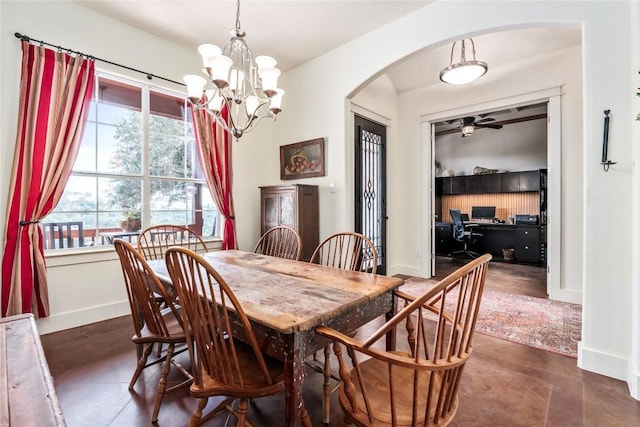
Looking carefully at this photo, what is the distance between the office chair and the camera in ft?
21.4

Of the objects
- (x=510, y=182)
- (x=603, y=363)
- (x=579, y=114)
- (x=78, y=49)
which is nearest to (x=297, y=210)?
(x=78, y=49)

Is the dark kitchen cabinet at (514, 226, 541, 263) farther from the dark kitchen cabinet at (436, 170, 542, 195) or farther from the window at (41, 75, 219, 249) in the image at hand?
the window at (41, 75, 219, 249)

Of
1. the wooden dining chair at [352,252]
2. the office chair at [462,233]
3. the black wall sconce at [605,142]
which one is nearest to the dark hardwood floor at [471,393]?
the wooden dining chair at [352,252]

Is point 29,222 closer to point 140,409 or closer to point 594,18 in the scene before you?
point 140,409

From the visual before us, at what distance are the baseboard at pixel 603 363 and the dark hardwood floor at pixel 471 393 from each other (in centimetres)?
5

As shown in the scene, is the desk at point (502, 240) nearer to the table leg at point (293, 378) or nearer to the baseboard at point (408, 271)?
the baseboard at point (408, 271)

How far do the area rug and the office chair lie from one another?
9.11 ft

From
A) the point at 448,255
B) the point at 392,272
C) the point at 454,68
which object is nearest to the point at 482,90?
the point at 454,68

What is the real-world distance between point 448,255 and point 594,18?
5542 millimetres

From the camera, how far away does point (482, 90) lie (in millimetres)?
4234

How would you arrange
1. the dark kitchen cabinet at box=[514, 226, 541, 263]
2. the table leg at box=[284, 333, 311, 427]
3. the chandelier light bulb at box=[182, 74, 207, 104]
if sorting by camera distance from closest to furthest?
the table leg at box=[284, 333, 311, 427], the chandelier light bulb at box=[182, 74, 207, 104], the dark kitchen cabinet at box=[514, 226, 541, 263]

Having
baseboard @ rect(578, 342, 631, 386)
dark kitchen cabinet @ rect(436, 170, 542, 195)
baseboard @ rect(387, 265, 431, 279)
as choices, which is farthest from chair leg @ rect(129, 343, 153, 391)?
dark kitchen cabinet @ rect(436, 170, 542, 195)

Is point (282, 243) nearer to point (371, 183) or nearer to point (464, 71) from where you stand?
point (371, 183)

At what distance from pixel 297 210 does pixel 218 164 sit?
120 centimetres
